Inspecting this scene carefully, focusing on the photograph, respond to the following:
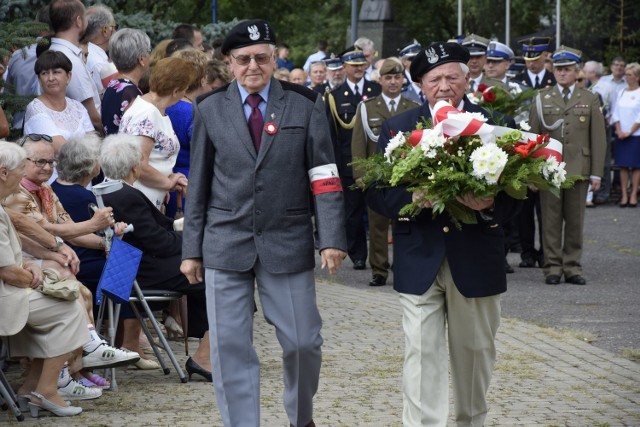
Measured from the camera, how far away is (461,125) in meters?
6.05

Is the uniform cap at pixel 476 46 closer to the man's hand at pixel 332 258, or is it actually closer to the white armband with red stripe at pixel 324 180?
the white armband with red stripe at pixel 324 180

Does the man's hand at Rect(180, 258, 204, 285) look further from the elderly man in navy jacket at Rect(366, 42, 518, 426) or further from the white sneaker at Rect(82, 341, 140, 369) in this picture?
the white sneaker at Rect(82, 341, 140, 369)

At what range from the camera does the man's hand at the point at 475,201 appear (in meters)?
6.09

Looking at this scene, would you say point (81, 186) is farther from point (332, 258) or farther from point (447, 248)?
point (447, 248)

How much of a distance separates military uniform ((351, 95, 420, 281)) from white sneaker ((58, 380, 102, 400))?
5788 millimetres

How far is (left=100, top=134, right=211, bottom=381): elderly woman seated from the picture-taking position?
8.62 metres

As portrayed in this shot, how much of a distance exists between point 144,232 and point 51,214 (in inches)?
25.3

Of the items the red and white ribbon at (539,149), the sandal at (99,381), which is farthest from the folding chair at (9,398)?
the red and white ribbon at (539,149)

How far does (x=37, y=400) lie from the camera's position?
7586mm

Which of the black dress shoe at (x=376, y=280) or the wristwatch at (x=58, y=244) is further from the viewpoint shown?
the black dress shoe at (x=376, y=280)

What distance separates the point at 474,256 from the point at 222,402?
4.67 feet

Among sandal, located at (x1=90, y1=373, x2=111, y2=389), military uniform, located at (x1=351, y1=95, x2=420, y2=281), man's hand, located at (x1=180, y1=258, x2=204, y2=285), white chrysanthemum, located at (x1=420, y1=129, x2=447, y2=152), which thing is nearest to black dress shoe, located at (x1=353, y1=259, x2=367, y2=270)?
military uniform, located at (x1=351, y1=95, x2=420, y2=281)

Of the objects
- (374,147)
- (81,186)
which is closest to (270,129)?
(81,186)

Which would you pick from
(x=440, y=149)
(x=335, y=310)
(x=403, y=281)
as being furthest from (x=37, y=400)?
(x=335, y=310)
